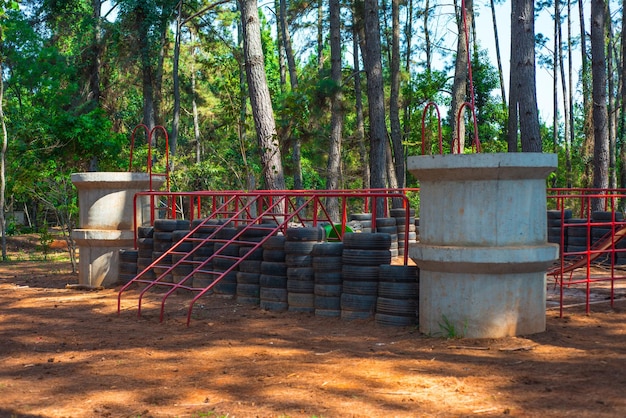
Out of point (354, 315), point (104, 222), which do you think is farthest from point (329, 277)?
point (104, 222)

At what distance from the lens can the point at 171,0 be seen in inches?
1235

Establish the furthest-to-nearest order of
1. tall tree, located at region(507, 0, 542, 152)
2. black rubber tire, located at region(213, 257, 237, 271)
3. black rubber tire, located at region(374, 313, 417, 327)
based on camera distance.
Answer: tall tree, located at region(507, 0, 542, 152)
black rubber tire, located at region(213, 257, 237, 271)
black rubber tire, located at region(374, 313, 417, 327)

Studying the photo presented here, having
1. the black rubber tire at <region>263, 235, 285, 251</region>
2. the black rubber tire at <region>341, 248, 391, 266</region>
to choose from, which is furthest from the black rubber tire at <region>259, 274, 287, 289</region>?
the black rubber tire at <region>341, 248, 391, 266</region>

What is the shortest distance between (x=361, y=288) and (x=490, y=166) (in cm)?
250

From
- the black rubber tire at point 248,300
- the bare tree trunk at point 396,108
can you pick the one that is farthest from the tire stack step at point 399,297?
the bare tree trunk at point 396,108

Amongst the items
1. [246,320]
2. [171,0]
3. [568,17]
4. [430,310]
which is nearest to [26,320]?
[246,320]

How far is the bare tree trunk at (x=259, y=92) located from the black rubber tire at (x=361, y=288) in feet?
22.0

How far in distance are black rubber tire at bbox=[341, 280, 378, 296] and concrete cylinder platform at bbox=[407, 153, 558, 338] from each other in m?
1.38

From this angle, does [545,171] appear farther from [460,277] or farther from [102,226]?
[102,226]

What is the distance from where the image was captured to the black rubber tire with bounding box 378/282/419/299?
8.73m

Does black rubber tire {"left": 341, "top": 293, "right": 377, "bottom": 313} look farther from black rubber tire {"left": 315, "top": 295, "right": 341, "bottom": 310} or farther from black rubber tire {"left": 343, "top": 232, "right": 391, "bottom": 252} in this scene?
black rubber tire {"left": 343, "top": 232, "right": 391, "bottom": 252}

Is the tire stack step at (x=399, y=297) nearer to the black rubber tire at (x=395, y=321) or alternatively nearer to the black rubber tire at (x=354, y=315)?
the black rubber tire at (x=395, y=321)

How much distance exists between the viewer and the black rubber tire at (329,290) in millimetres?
9656

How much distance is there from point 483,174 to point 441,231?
2.48 ft
